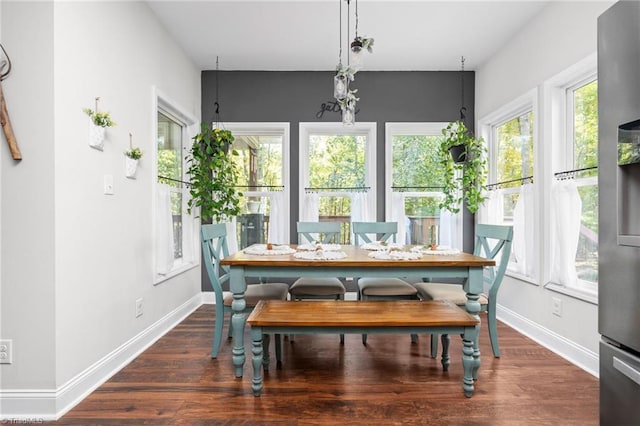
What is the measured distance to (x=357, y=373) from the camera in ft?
7.36

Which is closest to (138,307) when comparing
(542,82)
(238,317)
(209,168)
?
(238,317)

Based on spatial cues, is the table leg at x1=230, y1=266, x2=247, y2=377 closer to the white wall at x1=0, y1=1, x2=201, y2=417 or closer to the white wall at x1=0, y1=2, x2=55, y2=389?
the white wall at x1=0, y1=1, x2=201, y2=417

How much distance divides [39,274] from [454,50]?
Result: 3.83 metres

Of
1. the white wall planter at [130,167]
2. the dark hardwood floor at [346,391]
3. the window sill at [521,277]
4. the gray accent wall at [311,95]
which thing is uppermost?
the gray accent wall at [311,95]

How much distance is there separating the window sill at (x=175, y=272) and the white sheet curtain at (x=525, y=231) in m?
3.14

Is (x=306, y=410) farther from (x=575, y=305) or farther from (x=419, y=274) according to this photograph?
(x=575, y=305)

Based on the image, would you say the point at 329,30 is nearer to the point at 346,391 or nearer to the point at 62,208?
the point at 62,208

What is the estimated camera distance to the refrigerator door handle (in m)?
1.05

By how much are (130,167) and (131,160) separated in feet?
0.17

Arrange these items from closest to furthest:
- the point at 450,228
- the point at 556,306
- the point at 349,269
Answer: the point at 349,269 → the point at 556,306 → the point at 450,228

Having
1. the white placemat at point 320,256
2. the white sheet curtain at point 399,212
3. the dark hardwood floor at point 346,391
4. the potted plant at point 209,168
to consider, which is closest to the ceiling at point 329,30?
the potted plant at point 209,168

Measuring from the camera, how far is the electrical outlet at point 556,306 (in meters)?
2.59

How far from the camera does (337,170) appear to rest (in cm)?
410

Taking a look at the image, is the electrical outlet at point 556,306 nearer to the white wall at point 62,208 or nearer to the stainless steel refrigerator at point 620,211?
the stainless steel refrigerator at point 620,211
